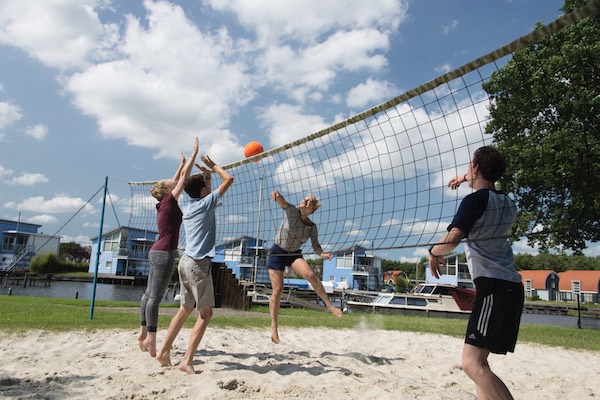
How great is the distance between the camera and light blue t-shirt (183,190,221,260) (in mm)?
3969

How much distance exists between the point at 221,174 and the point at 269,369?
1878 millimetres

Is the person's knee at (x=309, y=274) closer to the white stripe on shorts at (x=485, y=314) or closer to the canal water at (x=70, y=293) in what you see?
the white stripe on shorts at (x=485, y=314)

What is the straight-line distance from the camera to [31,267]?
163 ft

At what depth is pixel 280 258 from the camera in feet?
17.4

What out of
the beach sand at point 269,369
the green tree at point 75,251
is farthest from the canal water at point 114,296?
the green tree at point 75,251

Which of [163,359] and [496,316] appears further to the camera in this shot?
[163,359]

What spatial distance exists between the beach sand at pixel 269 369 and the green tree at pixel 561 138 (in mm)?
7341

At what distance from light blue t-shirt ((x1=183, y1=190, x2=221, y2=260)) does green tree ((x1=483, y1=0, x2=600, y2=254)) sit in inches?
378

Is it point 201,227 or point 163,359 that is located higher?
point 201,227

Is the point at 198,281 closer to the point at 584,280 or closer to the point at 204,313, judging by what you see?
the point at 204,313

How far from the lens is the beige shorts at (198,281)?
395cm

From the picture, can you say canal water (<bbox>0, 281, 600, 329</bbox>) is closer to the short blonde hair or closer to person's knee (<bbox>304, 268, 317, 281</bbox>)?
the short blonde hair

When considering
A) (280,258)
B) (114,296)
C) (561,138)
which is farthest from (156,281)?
(114,296)

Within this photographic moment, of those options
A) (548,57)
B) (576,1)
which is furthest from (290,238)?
(576,1)
